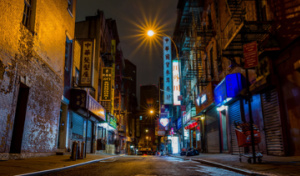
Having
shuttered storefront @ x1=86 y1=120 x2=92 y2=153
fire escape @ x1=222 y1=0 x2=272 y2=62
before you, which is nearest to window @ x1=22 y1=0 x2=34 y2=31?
fire escape @ x1=222 y1=0 x2=272 y2=62

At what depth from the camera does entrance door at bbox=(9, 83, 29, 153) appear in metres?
10.5

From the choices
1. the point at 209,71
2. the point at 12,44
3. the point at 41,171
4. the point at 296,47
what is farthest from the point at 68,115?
the point at 296,47

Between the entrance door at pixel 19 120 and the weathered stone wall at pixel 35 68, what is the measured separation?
0.20 meters

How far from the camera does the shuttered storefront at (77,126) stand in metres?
19.0

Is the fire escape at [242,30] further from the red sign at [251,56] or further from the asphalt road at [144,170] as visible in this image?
the asphalt road at [144,170]

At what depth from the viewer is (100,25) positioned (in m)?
29.1

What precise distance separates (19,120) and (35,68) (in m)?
2.51

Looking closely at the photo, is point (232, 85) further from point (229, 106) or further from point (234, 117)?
point (229, 106)

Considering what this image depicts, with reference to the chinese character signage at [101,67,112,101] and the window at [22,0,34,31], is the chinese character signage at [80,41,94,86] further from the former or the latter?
the chinese character signage at [101,67,112,101]

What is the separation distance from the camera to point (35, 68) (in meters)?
11.7

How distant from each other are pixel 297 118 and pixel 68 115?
543 inches

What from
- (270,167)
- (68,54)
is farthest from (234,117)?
(68,54)

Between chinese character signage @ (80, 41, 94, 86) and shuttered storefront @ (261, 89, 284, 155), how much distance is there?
1162 cm

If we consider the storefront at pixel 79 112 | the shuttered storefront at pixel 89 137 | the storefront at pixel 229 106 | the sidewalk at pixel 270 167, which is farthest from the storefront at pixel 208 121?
the shuttered storefront at pixel 89 137
